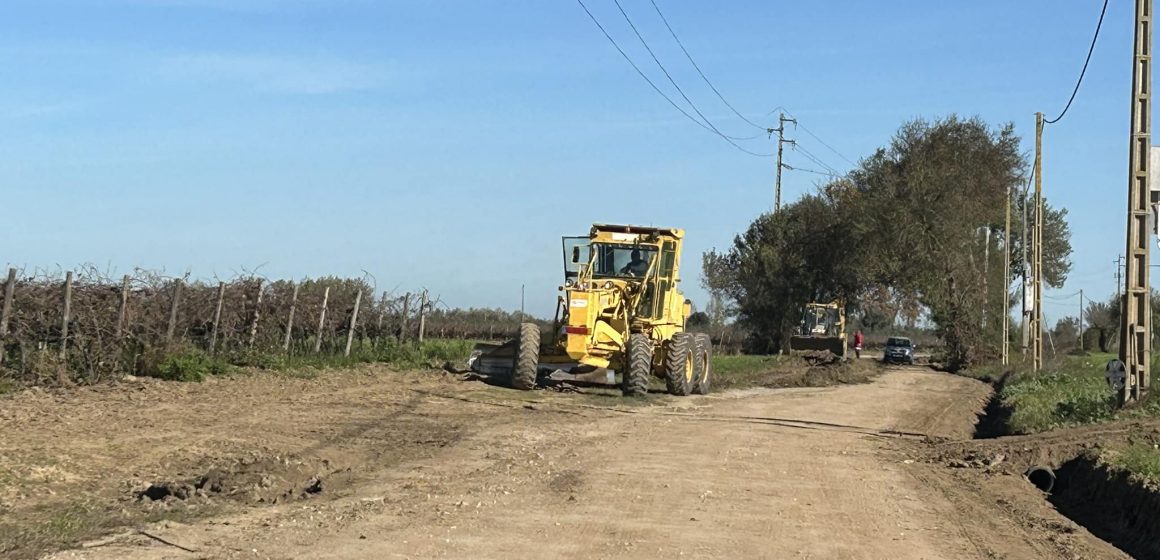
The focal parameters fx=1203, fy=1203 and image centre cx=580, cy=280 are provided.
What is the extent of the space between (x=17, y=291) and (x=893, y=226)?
4160cm

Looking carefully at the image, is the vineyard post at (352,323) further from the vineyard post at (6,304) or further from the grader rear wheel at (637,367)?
the vineyard post at (6,304)

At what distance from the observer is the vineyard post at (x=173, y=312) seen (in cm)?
2125

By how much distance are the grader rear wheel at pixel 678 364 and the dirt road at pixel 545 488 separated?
448 centimetres

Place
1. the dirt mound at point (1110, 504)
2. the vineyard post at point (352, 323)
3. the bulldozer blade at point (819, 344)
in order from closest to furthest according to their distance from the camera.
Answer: the dirt mound at point (1110, 504)
the vineyard post at point (352, 323)
the bulldozer blade at point (819, 344)

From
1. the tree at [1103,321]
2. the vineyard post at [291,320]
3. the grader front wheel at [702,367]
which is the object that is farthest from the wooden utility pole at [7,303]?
the tree at [1103,321]

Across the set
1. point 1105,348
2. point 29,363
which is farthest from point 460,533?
point 1105,348

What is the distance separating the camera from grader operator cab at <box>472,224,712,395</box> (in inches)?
912

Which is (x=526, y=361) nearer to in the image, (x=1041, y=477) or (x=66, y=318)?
(x=66, y=318)

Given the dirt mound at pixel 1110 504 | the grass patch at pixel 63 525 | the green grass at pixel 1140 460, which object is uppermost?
the green grass at pixel 1140 460

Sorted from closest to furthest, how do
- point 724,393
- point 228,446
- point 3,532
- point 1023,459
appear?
point 3,532, point 228,446, point 1023,459, point 724,393

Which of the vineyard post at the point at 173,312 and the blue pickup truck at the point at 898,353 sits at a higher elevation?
the blue pickup truck at the point at 898,353

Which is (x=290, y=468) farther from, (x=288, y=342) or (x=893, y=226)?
(x=893, y=226)

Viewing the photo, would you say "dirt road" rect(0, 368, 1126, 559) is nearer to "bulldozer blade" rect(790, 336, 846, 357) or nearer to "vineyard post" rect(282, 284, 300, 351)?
"vineyard post" rect(282, 284, 300, 351)

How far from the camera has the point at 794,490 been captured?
11656 mm
